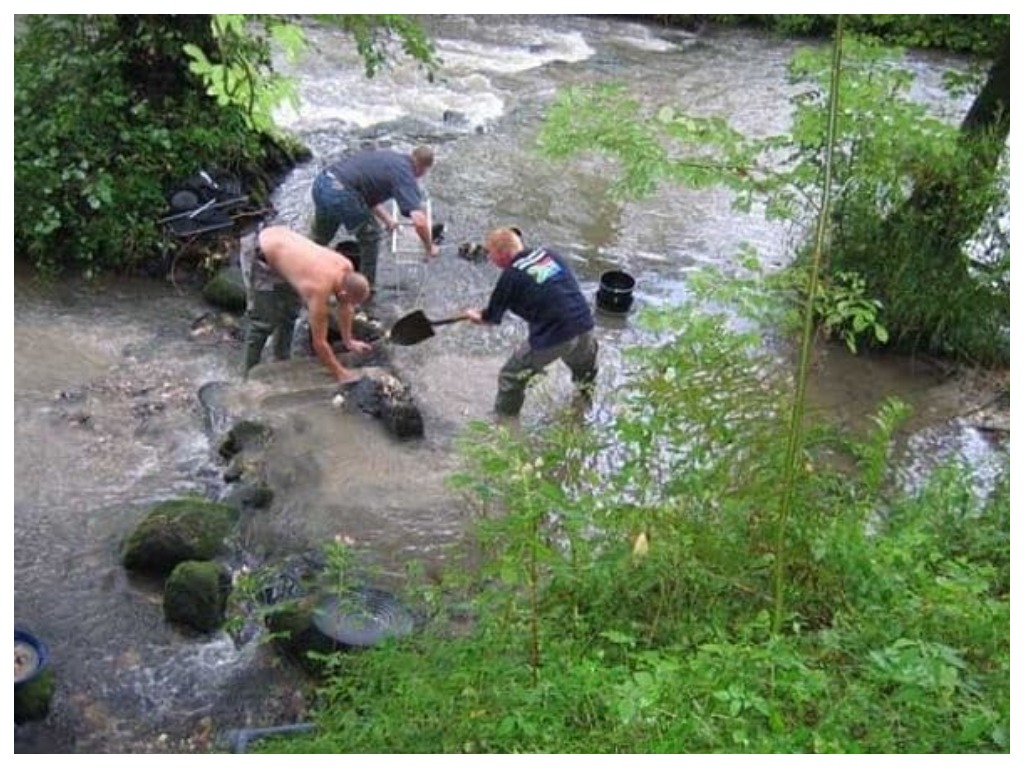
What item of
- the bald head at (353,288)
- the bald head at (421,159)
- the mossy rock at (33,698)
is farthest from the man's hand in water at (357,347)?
the mossy rock at (33,698)

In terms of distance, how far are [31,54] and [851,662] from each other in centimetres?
824

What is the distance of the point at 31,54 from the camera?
357 inches

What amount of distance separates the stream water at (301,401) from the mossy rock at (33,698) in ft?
0.17

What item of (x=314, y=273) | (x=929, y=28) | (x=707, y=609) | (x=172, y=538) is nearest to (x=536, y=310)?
(x=314, y=273)

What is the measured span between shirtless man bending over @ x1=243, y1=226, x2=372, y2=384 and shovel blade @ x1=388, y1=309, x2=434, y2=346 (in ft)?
0.85

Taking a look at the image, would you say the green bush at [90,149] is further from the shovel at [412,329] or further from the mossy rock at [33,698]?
the mossy rock at [33,698]

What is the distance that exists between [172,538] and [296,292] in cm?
210

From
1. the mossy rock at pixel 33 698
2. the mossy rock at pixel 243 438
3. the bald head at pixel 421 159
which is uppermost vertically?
the bald head at pixel 421 159

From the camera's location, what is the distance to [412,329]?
772cm

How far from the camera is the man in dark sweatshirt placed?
682 cm

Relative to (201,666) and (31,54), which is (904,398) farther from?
(31,54)

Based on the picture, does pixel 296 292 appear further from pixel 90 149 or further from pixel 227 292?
pixel 90 149

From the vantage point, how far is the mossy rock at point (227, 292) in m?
8.56

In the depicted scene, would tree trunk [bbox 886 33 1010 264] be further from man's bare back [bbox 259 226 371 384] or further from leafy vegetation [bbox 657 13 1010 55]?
man's bare back [bbox 259 226 371 384]
